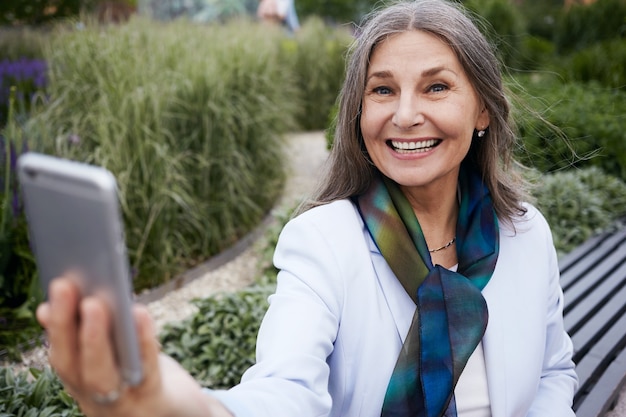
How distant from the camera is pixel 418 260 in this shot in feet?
5.78

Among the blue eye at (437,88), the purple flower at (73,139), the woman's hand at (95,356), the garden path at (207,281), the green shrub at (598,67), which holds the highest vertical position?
the blue eye at (437,88)

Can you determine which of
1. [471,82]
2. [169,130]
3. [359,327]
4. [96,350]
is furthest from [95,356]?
[169,130]

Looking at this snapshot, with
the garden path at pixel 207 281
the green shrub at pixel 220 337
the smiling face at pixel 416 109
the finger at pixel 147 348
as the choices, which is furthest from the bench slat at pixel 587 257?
the finger at pixel 147 348

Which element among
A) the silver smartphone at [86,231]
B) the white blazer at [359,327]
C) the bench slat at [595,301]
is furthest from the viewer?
the bench slat at [595,301]

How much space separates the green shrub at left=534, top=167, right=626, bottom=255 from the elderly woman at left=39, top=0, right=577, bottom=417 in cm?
294

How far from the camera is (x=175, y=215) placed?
494 cm

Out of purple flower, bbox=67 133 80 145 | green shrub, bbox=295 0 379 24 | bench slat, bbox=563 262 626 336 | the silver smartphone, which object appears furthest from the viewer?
green shrub, bbox=295 0 379 24

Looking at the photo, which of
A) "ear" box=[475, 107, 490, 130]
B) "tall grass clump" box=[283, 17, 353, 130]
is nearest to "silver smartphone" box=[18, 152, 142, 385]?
"ear" box=[475, 107, 490, 130]

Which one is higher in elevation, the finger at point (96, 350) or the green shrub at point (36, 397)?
the finger at point (96, 350)

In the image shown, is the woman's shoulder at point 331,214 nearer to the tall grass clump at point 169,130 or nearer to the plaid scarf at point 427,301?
the plaid scarf at point 427,301

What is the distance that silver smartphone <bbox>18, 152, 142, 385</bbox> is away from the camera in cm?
74

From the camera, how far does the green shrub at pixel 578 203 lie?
4.98m

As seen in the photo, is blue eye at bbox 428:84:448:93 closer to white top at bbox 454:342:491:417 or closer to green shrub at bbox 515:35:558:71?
white top at bbox 454:342:491:417

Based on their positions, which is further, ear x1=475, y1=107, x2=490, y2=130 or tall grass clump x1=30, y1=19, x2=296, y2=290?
tall grass clump x1=30, y1=19, x2=296, y2=290
